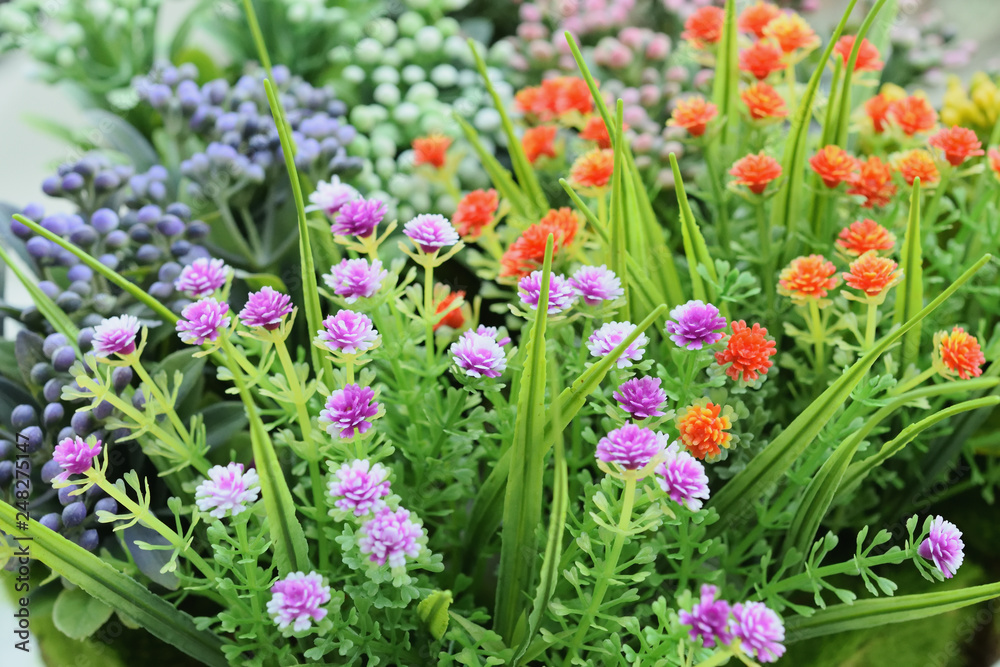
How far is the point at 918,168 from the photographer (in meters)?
0.45

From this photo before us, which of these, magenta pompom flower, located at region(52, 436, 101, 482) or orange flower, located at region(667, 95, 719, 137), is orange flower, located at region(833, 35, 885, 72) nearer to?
orange flower, located at region(667, 95, 719, 137)

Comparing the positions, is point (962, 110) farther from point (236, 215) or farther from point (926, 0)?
point (236, 215)

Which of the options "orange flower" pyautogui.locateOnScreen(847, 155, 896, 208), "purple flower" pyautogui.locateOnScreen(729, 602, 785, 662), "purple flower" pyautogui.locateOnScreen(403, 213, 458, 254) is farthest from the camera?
"orange flower" pyautogui.locateOnScreen(847, 155, 896, 208)

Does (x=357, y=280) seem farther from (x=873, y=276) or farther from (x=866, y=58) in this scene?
(x=866, y=58)

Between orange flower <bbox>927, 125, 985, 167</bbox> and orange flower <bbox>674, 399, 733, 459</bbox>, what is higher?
orange flower <bbox>927, 125, 985, 167</bbox>

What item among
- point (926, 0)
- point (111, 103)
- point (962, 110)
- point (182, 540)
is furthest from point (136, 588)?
point (926, 0)

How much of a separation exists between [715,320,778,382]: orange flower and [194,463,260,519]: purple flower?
0.70 feet

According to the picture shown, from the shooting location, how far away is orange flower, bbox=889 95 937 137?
19.8 inches

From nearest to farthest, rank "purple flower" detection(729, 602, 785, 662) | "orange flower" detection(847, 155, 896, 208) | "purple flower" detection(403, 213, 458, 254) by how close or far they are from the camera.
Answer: "purple flower" detection(729, 602, 785, 662) < "purple flower" detection(403, 213, 458, 254) < "orange flower" detection(847, 155, 896, 208)

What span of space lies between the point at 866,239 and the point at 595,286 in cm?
17

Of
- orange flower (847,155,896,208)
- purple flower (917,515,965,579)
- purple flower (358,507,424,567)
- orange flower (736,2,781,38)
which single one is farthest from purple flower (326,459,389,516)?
orange flower (736,2,781,38)

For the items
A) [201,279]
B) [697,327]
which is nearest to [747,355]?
[697,327]

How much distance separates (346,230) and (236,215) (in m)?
0.29

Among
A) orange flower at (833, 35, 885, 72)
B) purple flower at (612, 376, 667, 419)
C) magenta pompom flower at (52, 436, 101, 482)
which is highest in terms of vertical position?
orange flower at (833, 35, 885, 72)
